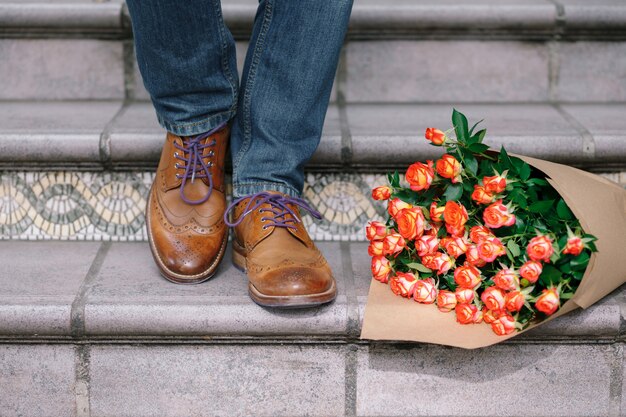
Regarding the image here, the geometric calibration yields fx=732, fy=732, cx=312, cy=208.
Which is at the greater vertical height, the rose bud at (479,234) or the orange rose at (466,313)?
the rose bud at (479,234)

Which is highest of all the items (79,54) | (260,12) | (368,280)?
(260,12)

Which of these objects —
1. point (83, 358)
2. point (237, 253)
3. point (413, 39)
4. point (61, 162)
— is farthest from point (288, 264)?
point (413, 39)

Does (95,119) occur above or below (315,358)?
above

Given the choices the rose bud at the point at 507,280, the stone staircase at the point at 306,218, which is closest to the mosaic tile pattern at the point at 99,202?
the stone staircase at the point at 306,218

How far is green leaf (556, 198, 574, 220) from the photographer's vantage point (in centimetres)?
127

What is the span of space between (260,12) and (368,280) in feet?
1.88

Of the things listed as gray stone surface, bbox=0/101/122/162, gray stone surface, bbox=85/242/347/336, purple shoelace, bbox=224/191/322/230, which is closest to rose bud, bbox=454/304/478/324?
gray stone surface, bbox=85/242/347/336

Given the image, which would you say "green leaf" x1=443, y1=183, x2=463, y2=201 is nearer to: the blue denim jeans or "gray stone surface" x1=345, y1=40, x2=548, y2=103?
the blue denim jeans

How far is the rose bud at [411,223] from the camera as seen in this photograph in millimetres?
1300

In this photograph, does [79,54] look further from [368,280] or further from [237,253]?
[368,280]

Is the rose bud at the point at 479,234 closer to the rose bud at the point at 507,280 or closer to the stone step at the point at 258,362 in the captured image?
the rose bud at the point at 507,280

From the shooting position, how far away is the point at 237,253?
1512 mm

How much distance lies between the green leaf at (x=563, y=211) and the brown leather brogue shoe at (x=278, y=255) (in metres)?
0.42

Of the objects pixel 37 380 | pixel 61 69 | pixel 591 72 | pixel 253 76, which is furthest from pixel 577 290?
pixel 61 69
